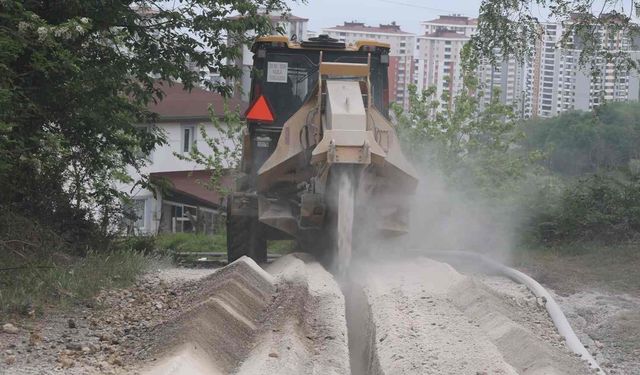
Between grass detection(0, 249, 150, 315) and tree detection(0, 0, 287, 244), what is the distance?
3.70 feet

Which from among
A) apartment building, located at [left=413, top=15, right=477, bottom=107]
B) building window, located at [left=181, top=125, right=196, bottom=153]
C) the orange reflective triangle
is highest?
apartment building, located at [left=413, top=15, right=477, bottom=107]

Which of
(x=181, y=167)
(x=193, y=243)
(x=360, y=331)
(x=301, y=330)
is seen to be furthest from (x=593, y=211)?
(x=181, y=167)

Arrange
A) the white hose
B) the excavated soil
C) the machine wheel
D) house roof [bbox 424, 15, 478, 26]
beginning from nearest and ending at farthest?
the excavated soil
the white hose
the machine wheel
house roof [bbox 424, 15, 478, 26]

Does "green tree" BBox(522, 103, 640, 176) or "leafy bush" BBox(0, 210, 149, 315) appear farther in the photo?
"green tree" BBox(522, 103, 640, 176)

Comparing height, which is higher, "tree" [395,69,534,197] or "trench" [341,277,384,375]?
"tree" [395,69,534,197]

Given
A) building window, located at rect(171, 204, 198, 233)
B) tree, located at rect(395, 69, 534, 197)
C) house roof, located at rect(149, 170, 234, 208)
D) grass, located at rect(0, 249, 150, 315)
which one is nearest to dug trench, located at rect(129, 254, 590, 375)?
grass, located at rect(0, 249, 150, 315)

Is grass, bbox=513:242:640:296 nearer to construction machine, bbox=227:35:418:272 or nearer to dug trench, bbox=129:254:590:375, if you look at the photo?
dug trench, bbox=129:254:590:375

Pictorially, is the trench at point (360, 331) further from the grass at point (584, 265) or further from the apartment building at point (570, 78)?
the apartment building at point (570, 78)

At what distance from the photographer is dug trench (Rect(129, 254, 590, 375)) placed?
798 cm

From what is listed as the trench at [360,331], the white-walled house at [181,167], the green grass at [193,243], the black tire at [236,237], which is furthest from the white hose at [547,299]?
the white-walled house at [181,167]

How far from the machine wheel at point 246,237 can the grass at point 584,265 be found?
3.86 m

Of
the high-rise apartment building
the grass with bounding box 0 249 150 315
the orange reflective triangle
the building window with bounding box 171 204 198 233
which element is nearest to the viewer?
the grass with bounding box 0 249 150 315

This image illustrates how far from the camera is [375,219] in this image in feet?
45.0

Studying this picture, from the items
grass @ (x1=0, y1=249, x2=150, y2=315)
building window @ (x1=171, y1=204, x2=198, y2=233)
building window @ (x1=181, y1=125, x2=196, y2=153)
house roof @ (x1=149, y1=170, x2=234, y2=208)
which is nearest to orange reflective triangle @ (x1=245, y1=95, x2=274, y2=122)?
grass @ (x1=0, y1=249, x2=150, y2=315)
